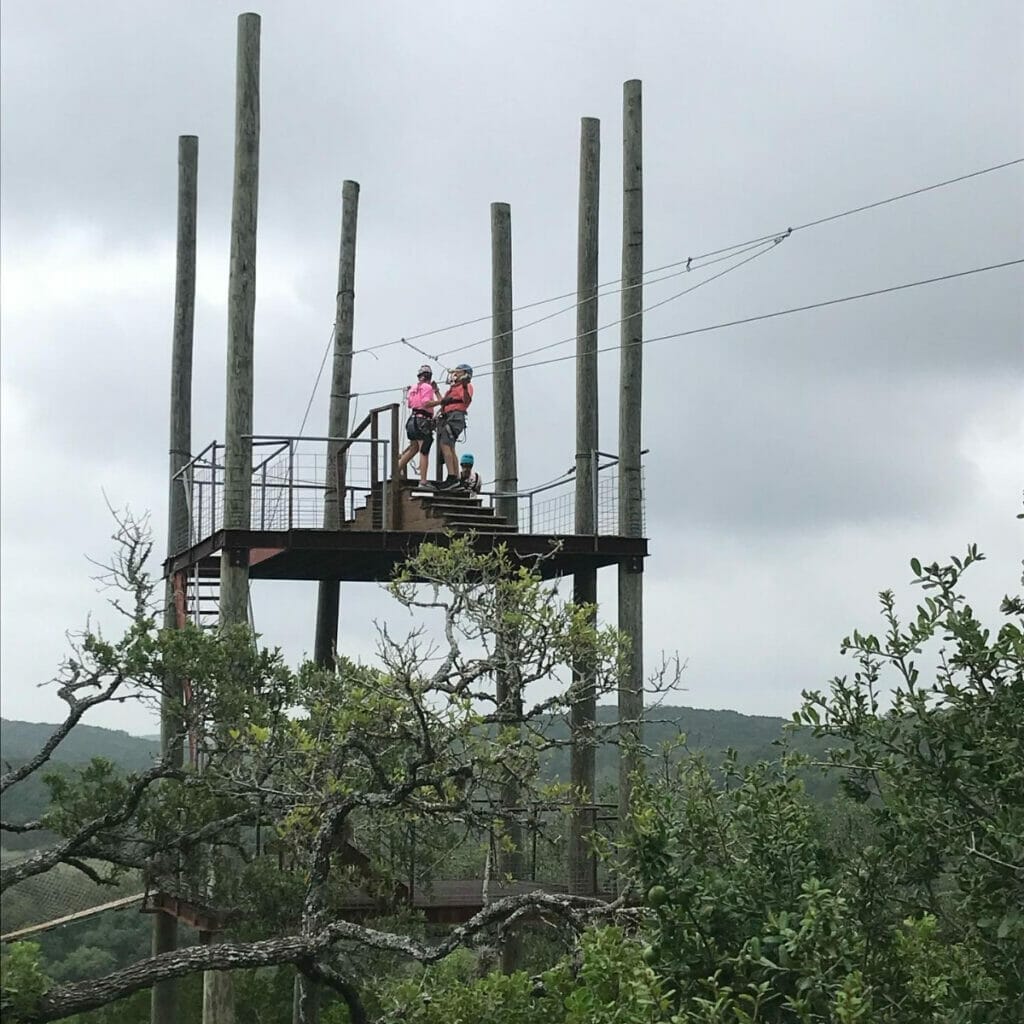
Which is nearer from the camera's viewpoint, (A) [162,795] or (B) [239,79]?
(A) [162,795]

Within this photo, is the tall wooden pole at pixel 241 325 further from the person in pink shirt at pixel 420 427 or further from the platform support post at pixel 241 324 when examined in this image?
the person in pink shirt at pixel 420 427

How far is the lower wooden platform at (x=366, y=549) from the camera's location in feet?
51.4

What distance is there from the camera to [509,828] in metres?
A: 18.0

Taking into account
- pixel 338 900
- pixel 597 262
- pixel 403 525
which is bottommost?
pixel 338 900

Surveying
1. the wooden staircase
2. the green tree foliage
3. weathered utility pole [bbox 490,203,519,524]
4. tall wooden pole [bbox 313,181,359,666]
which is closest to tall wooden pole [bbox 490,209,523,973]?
weathered utility pole [bbox 490,203,519,524]

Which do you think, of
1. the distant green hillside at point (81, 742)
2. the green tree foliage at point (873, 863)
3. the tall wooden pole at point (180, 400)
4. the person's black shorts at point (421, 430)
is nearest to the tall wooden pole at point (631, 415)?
the person's black shorts at point (421, 430)

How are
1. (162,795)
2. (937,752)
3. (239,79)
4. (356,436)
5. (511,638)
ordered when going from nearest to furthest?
(937,752) → (511,638) → (162,795) → (239,79) → (356,436)

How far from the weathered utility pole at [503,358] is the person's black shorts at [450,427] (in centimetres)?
146

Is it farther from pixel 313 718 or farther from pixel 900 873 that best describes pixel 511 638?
pixel 900 873

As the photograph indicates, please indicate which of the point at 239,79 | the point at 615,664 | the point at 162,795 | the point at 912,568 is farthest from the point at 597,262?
the point at 912,568

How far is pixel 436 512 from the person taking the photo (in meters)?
16.5

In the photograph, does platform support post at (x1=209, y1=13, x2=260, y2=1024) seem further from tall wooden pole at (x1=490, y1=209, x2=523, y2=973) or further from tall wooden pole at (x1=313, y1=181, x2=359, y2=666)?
tall wooden pole at (x1=313, y1=181, x2=359, y2=666)

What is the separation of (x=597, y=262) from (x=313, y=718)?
6669 millimetres

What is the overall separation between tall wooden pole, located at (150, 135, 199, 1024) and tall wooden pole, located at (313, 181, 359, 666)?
175cm
